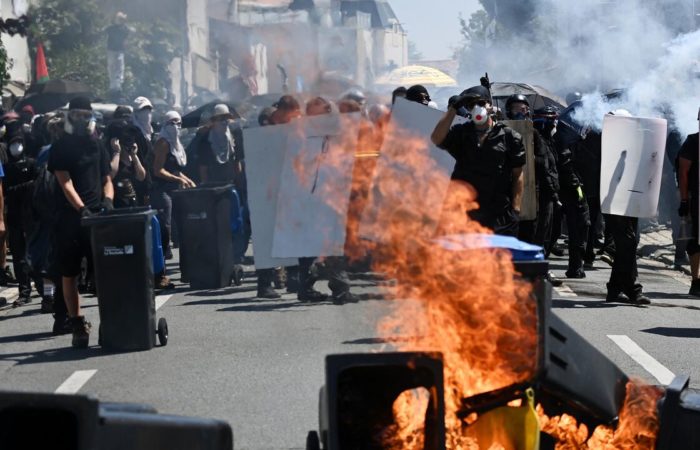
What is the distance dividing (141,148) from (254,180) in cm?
319

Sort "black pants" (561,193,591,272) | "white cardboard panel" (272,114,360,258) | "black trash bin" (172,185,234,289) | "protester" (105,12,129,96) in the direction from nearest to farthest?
"white cardboard panel" (272,114,360,258) → "black trash bin" (172,185,234,289) → "black pants" (561,193,591,272) → "protester" (105,12,129,96)

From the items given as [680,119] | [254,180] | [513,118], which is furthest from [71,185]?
[680,119]

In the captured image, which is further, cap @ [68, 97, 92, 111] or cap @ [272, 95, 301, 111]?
cap @ [272, 95, 301, 111]

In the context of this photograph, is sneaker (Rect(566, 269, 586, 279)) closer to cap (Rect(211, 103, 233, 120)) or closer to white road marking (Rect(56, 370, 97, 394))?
cap (Rect(211, 103, 233, 120))

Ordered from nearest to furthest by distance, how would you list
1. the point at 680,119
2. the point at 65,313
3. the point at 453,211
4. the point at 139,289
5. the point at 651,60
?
the point at 453,211 < the point at 139,289 < the point at 65,313 < the point at 680,119 < the point at 651,60

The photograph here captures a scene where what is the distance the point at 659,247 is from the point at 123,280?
410 inches

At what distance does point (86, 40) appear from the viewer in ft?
148

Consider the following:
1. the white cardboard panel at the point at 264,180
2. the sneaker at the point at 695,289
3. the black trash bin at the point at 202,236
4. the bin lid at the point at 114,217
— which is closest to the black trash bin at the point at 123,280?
the bin lid at the point at 114,217

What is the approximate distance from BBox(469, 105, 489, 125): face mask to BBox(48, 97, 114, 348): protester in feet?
10.4

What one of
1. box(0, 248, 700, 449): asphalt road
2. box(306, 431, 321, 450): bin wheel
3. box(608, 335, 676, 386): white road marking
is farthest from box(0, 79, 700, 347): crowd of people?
box(306, 431, 321, 450): bin wheel

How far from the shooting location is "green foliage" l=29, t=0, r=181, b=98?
142 feet

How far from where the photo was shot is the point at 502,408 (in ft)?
18.5

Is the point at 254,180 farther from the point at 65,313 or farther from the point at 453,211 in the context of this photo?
the point at 453,211

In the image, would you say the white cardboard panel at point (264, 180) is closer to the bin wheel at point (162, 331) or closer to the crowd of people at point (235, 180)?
the crowd of people at point (235, 180)
